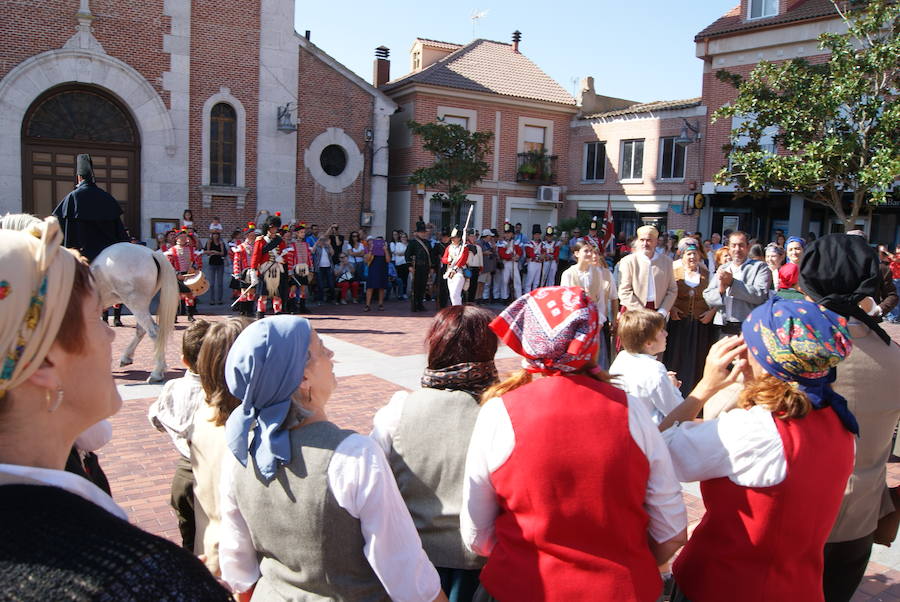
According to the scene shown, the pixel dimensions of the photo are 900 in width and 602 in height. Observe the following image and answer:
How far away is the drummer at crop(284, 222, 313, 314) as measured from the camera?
49.5 ft

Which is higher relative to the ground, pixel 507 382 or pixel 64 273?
pixel 64 273

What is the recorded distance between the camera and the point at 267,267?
493 inches

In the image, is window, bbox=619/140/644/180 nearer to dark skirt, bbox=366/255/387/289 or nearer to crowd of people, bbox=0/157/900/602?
dark skirt, bbox=366/255/387/289

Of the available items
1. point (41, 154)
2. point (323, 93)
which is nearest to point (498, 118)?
point (323, 93)

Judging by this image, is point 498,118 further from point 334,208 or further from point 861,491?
point 861,491

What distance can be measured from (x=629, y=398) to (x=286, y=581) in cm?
118

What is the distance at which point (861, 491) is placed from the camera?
2.80m

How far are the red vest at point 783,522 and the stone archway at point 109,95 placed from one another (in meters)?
20.3

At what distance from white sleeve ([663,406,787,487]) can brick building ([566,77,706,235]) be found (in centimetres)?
2421

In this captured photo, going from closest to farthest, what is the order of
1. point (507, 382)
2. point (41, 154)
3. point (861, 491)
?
point (507, 382), point (861, 491), point (41, 154)

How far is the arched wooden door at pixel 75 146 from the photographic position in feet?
62.6

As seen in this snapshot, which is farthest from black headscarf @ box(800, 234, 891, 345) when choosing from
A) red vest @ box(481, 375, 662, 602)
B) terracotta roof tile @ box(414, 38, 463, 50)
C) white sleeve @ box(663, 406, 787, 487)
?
terracotta roof tile @ box(414, 38, 463, 50)

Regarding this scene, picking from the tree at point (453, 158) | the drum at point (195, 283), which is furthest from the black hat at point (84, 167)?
the tree at point (453, 158)

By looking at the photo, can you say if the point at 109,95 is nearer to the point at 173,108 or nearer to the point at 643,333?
the point at 173,108
